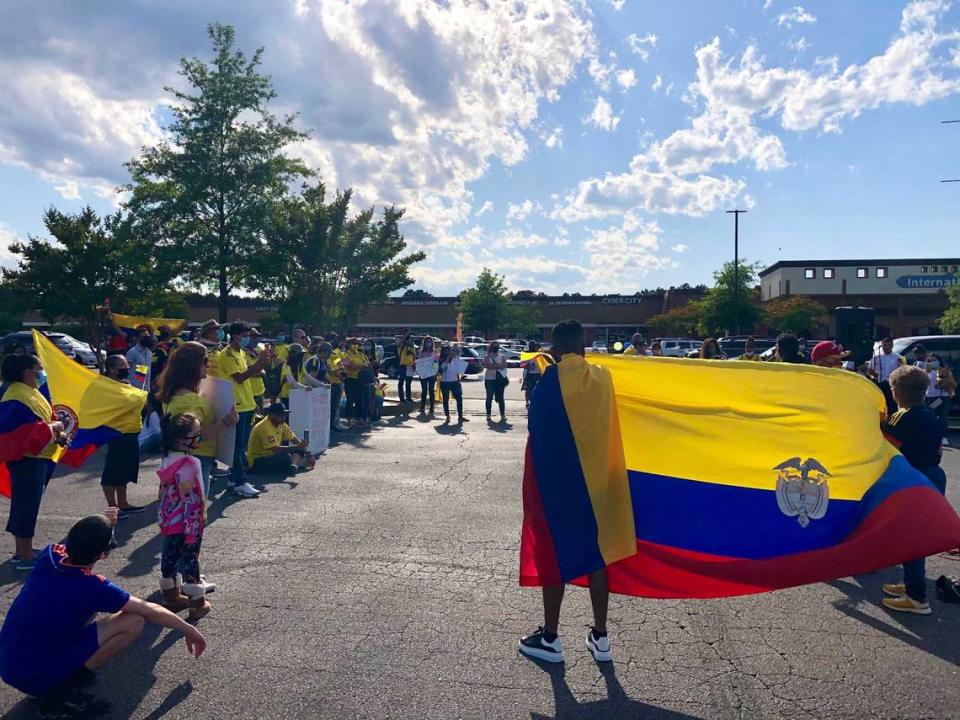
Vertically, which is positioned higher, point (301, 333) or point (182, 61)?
point (182, 61)

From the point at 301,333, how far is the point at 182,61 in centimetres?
1978

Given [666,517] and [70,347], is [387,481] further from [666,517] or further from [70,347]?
[70,347]

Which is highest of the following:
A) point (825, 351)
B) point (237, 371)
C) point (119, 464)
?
point (825, 351)

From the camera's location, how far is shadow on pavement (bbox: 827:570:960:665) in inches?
179

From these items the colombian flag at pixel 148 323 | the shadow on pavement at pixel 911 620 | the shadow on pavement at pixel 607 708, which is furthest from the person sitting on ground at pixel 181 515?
the colombian flag at pixel 148 323

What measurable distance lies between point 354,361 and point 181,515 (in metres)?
10.7

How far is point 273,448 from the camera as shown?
9938 mm

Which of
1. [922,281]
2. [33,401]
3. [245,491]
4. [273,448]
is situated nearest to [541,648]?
[33,401]

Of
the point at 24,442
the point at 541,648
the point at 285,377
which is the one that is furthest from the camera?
the point at 285,377

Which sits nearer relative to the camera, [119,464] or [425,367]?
[119,464]

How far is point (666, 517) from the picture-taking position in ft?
15.7

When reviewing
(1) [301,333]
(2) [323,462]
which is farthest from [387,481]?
(1) [301,333]

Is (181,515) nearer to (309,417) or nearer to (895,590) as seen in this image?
(895,590)

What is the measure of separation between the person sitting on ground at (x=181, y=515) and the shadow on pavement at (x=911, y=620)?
179 inches
